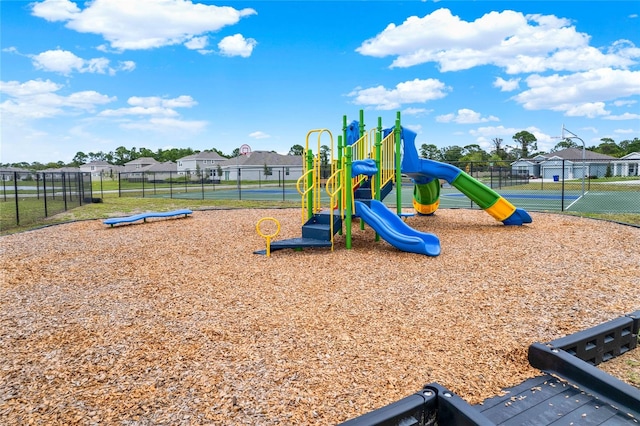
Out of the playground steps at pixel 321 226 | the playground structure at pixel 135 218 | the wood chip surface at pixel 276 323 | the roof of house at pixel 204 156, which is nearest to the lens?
the wood chip surface at pixel 276 323

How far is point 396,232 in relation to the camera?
7.21 metres

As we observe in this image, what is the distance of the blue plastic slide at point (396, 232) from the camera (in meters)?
6.86

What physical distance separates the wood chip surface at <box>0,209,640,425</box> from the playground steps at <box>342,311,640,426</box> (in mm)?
141

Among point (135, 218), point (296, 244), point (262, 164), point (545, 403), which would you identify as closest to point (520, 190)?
point (135, 218)

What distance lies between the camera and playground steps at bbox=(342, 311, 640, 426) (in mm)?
2283

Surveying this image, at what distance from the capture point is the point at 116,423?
7.97ft

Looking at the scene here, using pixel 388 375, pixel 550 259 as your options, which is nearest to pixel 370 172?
pixel 550 259

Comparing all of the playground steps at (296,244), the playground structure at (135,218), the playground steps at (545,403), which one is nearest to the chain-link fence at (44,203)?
the playground structure at (135,218)

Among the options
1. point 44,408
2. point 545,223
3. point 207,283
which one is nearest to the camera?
point 44,408

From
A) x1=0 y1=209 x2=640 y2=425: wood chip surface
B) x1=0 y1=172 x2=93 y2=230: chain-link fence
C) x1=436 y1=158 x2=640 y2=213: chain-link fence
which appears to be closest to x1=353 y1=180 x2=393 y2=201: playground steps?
x1=0 y1=209 x2=640 y2=425: wood chip surface

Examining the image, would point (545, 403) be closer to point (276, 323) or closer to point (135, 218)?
point (276, 323)

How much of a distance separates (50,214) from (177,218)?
5495 mm

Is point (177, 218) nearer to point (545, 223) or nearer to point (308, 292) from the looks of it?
point (308, 292)

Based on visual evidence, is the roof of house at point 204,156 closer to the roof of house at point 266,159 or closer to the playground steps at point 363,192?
the roof of house at point 266,159
